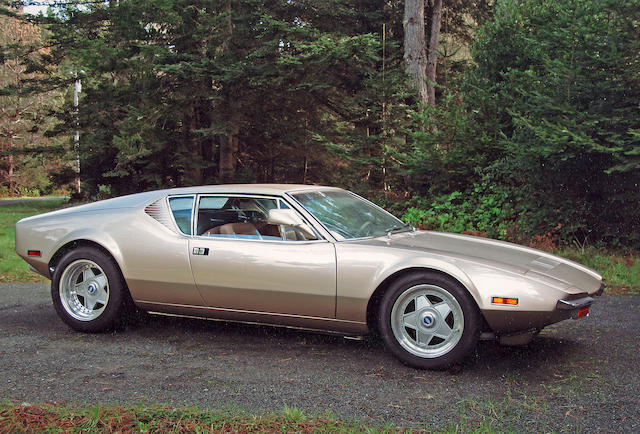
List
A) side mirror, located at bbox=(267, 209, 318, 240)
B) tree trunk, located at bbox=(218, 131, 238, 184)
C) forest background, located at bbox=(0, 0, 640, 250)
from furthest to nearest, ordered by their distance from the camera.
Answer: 1. tree trunk, located at bbox=(218, 131, 238, 184)
2. forest background, located at bbox=(0, 0, 640, 250)
3. side mirror, located at bbox=(267, 209, 318, 240)

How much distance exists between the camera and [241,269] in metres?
4.59

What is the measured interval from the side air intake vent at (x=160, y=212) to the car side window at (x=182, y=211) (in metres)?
0.05

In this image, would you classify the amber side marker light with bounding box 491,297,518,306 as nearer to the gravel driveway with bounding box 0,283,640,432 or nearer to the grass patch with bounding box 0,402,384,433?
→ the gravel driveway with bounding box 0,283,640,432

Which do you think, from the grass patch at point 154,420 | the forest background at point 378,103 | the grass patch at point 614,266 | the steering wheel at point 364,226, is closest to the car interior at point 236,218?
the steering wheel at point 364,226

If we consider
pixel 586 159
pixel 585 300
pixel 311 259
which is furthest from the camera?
pixel 586 159

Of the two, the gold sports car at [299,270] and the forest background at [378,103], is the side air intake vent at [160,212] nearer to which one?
the gold sports car at [299,270]

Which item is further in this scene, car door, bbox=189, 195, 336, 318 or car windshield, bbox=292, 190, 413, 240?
car windshield, bbox=292, 190, 413, 240

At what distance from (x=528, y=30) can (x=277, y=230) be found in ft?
27.8

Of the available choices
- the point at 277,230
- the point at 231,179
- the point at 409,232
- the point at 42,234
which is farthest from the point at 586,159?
the point at 231,179

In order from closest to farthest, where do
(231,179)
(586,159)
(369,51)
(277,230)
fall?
(277,230) < (586,159) < (369,51) < (231,179)

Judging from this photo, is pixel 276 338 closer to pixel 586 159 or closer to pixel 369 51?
pixel 586 159

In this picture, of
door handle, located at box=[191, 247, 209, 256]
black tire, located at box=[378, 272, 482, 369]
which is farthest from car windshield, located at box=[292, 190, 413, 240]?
door handle, located at box=[191, 247, 209, 256]

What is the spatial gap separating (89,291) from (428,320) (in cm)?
299

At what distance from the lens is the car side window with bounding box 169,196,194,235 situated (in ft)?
16.4
